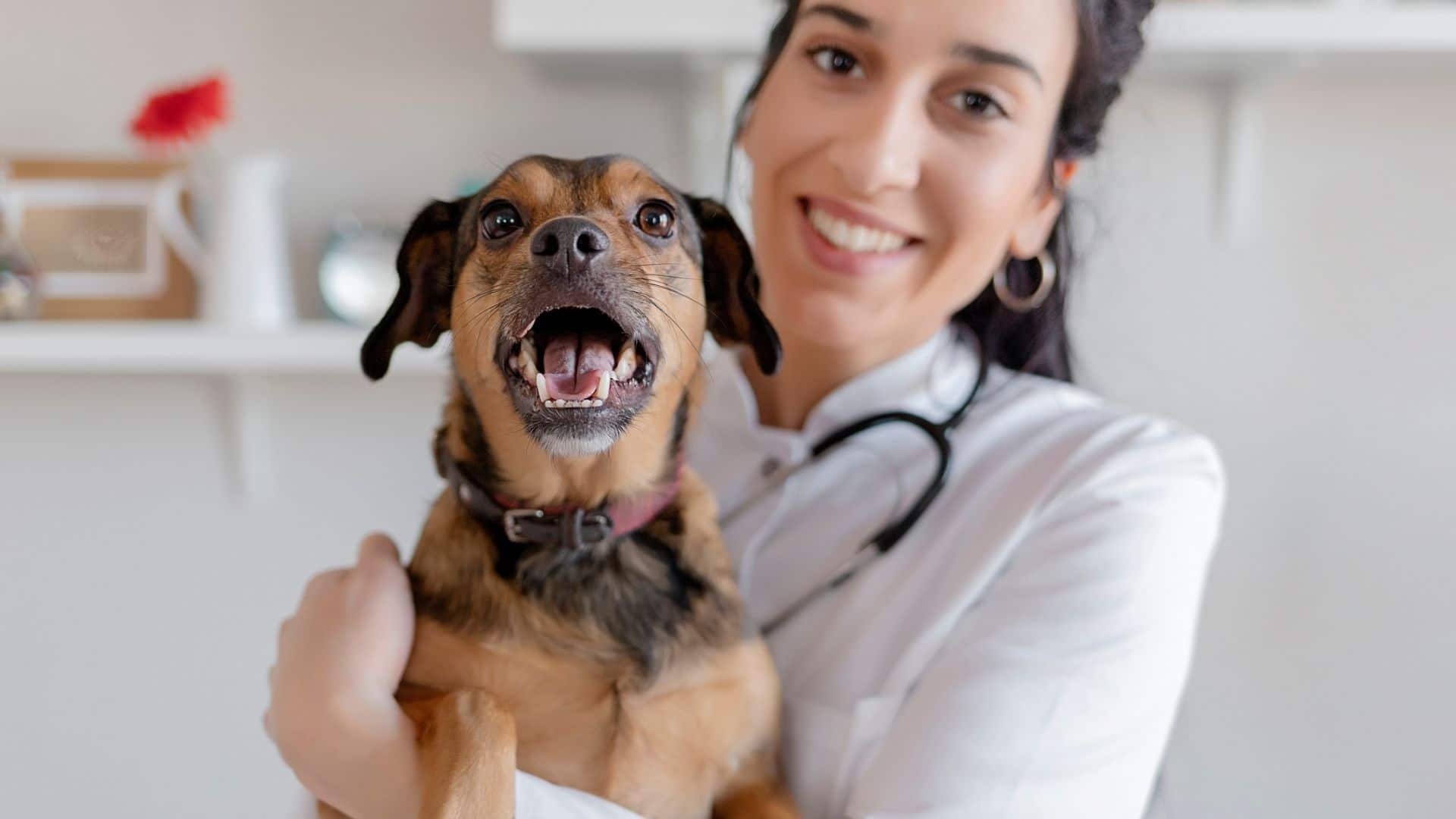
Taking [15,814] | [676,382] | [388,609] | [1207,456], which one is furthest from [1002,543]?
[15,814]

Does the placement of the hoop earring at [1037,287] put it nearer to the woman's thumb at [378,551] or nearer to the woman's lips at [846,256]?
the woman's lips at [846,256]

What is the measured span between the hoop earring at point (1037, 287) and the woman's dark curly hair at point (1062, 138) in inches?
0.6

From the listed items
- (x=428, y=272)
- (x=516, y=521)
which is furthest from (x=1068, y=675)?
(x=428, y=272)

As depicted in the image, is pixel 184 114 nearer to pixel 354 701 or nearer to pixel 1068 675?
pixel 354 701

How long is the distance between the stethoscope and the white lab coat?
1cm

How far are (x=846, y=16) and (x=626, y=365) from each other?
498mm

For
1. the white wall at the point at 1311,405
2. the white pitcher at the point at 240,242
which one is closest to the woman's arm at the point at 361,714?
the white pitcher at the point at 240,242

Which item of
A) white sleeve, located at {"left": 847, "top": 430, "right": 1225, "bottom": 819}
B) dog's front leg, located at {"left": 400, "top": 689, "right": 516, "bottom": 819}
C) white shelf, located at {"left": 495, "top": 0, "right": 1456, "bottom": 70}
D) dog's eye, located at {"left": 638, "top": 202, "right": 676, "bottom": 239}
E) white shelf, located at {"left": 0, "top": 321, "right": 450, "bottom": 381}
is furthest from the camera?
white shelf, located at {"left": 0, "top": 321, "right": 450, "bottom": 381}

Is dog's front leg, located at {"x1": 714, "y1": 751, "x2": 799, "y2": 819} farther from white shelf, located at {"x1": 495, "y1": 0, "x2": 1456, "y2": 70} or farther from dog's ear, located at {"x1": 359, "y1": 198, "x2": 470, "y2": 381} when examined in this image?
white shelf, located at {"x1": 495, "y1": 0, "x2": 1456, "y2": 70}

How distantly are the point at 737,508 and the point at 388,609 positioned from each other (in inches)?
19.8

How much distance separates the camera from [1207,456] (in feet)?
4.32

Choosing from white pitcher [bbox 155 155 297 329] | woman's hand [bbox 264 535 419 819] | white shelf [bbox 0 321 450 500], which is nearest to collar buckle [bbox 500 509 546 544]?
woman's hand [bbox 264 535 419 819]

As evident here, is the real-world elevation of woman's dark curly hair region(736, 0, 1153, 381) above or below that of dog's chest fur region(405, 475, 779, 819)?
above

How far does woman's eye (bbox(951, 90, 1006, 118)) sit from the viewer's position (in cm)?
130
